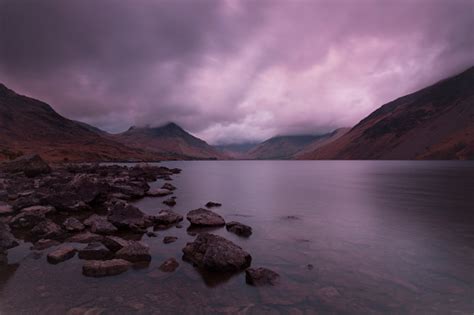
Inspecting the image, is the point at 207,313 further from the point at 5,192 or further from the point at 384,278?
the point at 5,192

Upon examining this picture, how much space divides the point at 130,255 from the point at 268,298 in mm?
9117

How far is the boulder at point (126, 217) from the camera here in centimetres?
2325

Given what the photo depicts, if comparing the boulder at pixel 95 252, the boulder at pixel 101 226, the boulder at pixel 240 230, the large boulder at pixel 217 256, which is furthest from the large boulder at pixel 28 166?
the large boulder at pixel 217 256

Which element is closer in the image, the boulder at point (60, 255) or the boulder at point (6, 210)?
the boulder at point (60, 255)

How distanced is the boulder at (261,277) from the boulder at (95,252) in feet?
29.0

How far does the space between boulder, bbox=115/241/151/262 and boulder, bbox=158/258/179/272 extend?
1537mm

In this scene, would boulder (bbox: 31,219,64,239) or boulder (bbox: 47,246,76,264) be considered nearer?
boulder (bbox: 47,246,76,264)

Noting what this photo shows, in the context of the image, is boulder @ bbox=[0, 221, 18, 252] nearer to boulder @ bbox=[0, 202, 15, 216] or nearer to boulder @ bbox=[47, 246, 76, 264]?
boulder @ bbox=[47, 246, 76, 264]

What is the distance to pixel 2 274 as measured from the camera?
47.0 feet

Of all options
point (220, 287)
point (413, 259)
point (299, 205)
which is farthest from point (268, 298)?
point (299, 205)

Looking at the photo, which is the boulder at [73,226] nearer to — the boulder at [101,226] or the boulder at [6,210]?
the boulder at [101,226]

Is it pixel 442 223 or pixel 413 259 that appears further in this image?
pixel 442 223

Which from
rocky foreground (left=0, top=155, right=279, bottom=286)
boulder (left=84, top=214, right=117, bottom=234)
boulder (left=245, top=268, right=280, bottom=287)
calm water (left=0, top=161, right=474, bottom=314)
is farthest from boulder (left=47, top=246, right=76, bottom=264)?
boulder (left=245, top=268, right=280, bottom=287)

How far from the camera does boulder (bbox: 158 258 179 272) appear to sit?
50.3ft
